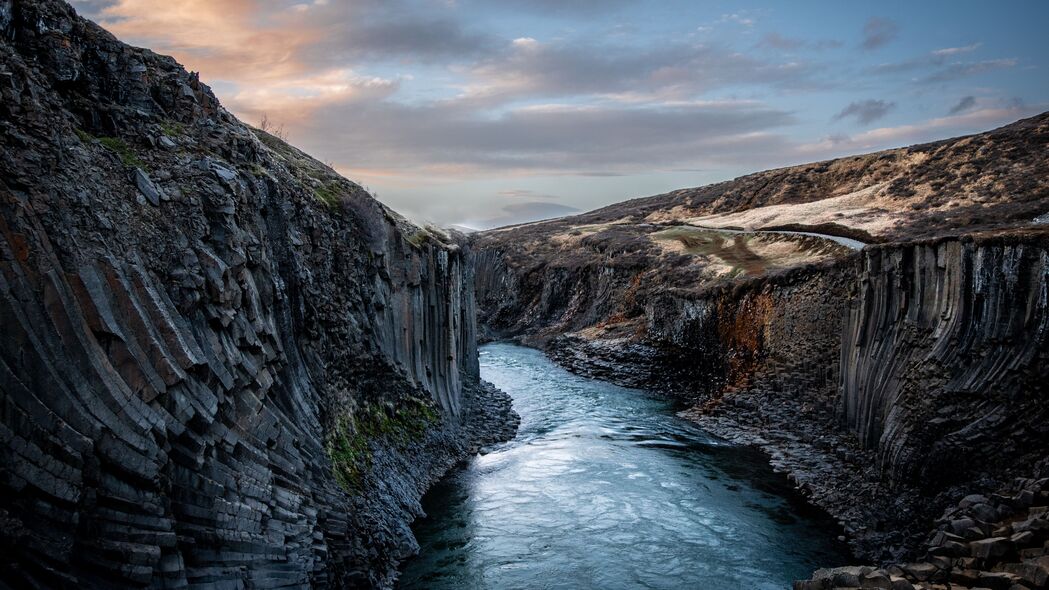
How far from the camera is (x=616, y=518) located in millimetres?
24469

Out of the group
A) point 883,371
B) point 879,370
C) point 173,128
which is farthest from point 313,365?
point 879,370

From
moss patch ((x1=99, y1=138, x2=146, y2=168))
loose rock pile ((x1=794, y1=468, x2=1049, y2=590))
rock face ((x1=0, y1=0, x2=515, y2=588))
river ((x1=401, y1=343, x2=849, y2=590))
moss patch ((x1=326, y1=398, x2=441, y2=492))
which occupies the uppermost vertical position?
moss patch ((x1=99, y1=138, x2=146, y2=168))

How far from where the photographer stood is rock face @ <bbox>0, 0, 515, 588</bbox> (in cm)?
1075

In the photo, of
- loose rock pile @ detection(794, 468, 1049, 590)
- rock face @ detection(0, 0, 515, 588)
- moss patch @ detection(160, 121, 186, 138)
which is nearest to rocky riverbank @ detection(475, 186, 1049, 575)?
loose rock pile @ detection(794, 468, 1049, 590)

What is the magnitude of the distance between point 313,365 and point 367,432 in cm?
357

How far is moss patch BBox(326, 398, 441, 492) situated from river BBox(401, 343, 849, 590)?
2.39 m

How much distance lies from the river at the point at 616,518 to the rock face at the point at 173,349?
2008mm

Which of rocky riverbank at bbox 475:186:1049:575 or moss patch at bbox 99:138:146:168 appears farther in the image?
rocky riverbank at bbox 475:186:1049:575

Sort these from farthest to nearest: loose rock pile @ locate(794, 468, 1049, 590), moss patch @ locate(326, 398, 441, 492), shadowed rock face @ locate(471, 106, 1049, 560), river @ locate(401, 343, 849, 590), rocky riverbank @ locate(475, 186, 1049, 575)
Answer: shadowed rock face @ locate(471, 106, 1049, 560), rocky riverbank @ locate(475, 186, 1049, 575), moss patch @ locate(326, 398, 441, 492), river @ locate(401, 343, 849, 590), loose rock pile @ locate(794, 468, 1049, 590)

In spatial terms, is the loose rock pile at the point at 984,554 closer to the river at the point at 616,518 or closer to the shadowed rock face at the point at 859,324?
Result: the shadowed rock face at the point at 859,324

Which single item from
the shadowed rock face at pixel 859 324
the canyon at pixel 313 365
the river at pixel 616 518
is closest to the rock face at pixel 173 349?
the canyon at pixel 313 365

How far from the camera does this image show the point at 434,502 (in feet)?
83.5

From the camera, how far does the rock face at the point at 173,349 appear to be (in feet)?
35.3

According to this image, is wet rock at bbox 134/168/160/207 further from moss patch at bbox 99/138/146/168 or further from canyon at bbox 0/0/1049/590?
moss patch at bbox 99/138/146/168
